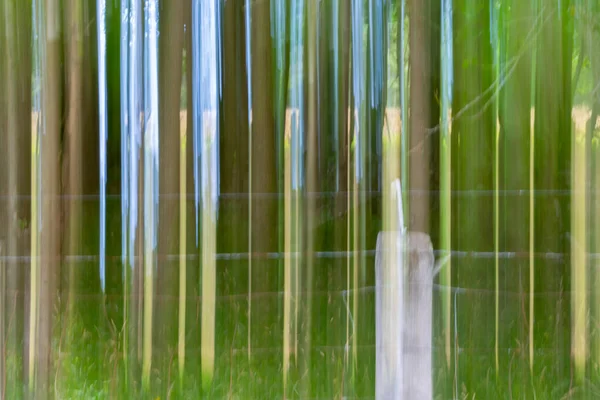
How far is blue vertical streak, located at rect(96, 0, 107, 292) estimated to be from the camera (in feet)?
2.72

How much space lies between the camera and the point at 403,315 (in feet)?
2.76

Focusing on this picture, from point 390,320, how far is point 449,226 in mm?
161

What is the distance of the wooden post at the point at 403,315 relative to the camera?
84 centimetres

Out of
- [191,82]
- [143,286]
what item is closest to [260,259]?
[143,286]

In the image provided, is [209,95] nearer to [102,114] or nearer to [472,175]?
[102,114]

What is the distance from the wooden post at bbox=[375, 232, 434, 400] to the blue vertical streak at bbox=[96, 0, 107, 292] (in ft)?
1.29

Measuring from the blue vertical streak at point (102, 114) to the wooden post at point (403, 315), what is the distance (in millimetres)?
394

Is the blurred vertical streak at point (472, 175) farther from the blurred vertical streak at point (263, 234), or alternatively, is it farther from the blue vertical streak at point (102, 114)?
the blue vertical streak at point (102, 114)

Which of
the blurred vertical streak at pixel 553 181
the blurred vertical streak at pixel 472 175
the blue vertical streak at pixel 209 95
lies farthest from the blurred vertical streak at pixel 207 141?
the blurred vertical streak at pixel 553 181

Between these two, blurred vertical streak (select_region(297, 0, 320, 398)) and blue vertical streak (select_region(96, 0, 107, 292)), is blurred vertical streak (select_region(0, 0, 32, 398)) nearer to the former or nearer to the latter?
blue vertical streak (select_region(96, 0, 107, 292))

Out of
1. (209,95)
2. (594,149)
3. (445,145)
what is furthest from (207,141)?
(594,149)

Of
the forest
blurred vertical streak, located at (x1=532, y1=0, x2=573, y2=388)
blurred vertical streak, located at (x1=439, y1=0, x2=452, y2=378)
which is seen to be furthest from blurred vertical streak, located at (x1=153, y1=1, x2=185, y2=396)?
blurred vertical streak, located at (x1=532, y1=0, x2=573, y2=388)

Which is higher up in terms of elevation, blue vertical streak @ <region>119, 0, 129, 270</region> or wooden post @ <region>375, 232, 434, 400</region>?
blue vertical streak @ <region>119, 0, 129, 270</region>

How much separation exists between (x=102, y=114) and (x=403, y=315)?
0.52 metres
